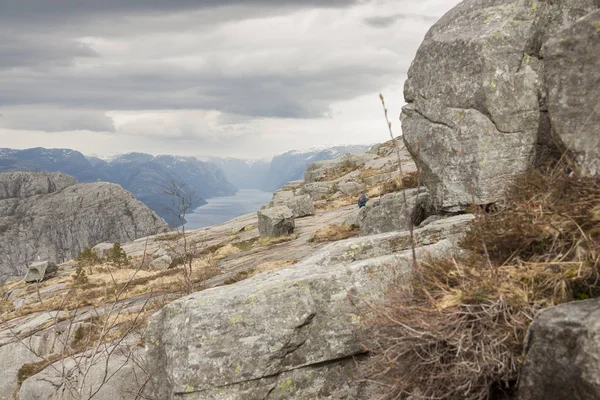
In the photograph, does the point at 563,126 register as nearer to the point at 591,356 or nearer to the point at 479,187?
the point at 479,187

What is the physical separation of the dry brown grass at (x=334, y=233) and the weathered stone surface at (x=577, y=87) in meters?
16.2

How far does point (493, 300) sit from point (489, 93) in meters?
7.86

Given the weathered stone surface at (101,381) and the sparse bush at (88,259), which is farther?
the sparse bush at (88,259)

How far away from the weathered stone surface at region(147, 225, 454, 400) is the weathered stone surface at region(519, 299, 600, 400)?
295 cm

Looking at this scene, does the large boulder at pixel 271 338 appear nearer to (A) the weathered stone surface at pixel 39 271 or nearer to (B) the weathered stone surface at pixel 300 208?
(B) the weathered stone surface at pixel 300 208

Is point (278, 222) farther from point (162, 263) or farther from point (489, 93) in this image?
point (489, 93)

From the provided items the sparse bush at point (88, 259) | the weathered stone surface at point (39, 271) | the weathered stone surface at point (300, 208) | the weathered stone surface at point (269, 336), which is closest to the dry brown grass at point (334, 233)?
the weathered stone surface at point (300, 208)

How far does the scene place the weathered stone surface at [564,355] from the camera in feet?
15.4

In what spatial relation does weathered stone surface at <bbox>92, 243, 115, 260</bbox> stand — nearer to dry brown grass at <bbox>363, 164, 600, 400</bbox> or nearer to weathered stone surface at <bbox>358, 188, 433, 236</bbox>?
weathered stone surface at <bbox>358, 188, 433, 236</bbox>

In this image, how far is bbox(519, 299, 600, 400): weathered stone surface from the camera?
468cm

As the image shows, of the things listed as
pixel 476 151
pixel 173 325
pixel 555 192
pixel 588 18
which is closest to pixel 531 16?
pixel 476 151

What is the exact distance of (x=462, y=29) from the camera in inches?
497

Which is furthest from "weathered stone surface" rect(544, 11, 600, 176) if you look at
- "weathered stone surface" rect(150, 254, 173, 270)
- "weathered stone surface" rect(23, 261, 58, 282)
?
"weathered stone surface" rect(23, 261, 58, 282)

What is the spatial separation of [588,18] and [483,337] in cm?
584
